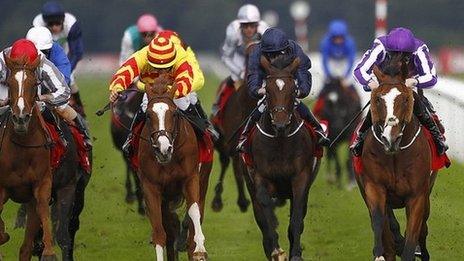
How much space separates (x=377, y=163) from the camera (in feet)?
37.0

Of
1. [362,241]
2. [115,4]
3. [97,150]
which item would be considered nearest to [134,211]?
[362,241]

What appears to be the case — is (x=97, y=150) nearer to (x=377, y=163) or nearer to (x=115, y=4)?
(x=377, y=163)

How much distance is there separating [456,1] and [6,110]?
35.3m

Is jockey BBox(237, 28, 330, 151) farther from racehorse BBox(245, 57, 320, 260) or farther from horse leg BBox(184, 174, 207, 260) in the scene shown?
horse leg BBox(184, 174, 207, 260)

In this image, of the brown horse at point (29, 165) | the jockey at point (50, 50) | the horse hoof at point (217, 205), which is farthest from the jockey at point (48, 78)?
the horse hoof at point (217, 205)

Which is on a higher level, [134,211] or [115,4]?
[115,4]

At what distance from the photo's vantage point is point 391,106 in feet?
35.2

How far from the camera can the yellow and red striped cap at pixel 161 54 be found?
12078 millimetres

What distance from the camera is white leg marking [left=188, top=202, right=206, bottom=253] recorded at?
11.5 m

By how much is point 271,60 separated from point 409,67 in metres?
1.13

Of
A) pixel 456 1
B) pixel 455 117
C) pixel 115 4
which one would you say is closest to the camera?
pixel 455 117

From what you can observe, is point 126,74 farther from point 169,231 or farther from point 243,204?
point 243,204

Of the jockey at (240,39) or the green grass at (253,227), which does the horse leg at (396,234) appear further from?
the jockey at (240,39)

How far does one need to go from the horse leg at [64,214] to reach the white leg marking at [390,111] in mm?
2891
